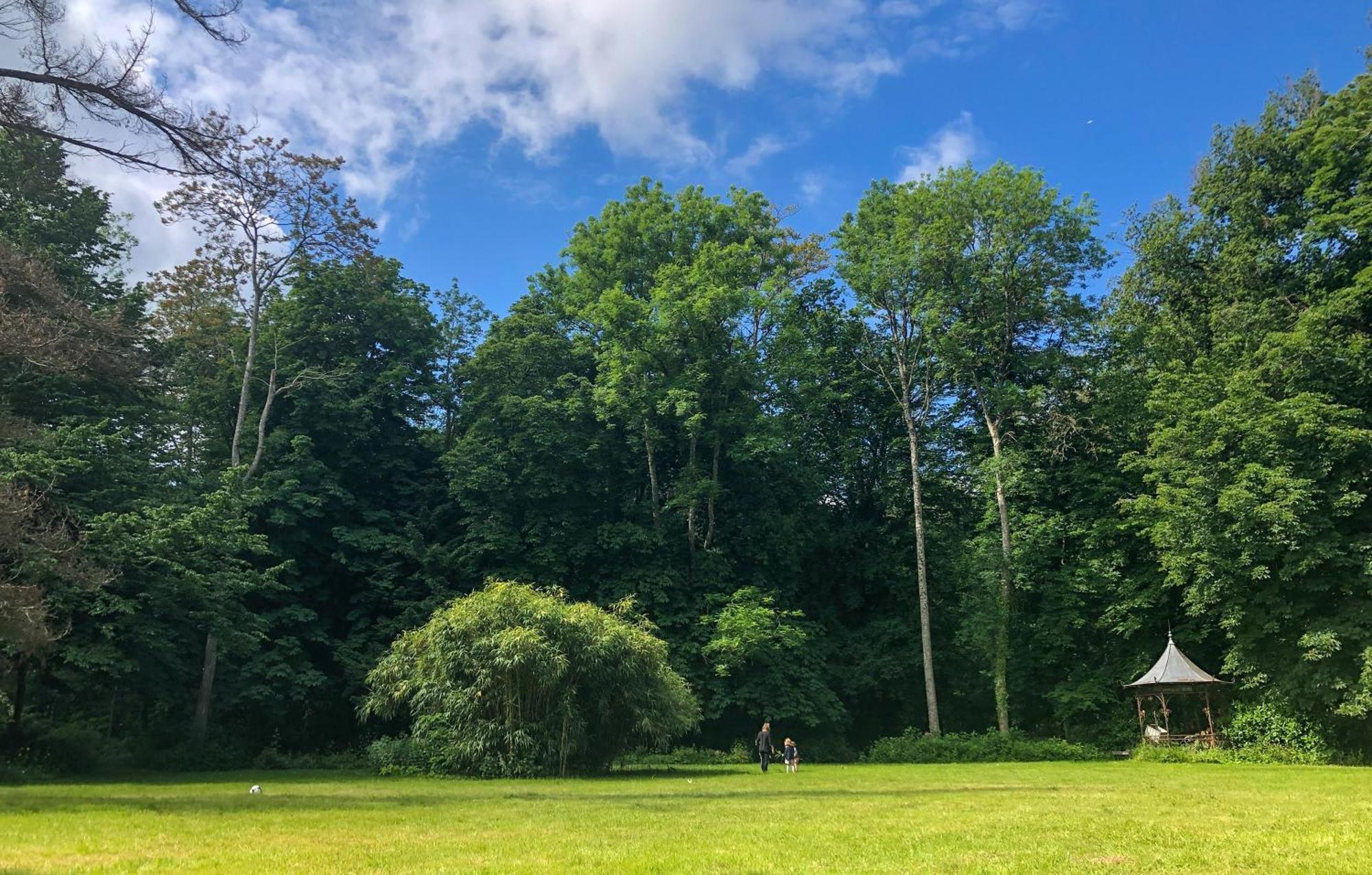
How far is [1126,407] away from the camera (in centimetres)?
3269

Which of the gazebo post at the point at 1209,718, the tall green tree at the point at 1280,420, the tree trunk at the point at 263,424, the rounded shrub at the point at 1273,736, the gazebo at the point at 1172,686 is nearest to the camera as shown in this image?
the tall green tree at the point at 1280,420

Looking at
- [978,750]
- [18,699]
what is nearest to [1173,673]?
[978,750]

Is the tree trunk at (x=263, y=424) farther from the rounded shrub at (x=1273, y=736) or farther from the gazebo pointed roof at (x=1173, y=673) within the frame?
the rounded shrub at (x=1273, y=736)

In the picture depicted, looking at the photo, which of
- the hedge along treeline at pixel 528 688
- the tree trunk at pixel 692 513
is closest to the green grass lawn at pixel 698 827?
the hedge along treeline at pixel 528 688

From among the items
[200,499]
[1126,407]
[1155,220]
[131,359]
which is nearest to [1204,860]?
[131,359]

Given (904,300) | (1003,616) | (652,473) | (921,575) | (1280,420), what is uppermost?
(904,300)

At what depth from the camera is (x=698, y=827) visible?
1034 cm

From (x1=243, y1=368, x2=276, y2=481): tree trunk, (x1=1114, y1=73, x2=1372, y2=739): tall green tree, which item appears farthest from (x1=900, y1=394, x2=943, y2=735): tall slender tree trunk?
(x1=243, y1=368, x2=276, y2=481): tree trunk

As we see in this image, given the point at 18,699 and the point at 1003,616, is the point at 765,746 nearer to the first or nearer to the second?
the point at 1003,616

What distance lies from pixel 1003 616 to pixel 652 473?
14.2 metres

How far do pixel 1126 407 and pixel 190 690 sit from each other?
111ft

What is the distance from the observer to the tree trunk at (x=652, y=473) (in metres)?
34.1

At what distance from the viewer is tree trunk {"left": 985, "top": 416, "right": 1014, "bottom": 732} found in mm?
31406

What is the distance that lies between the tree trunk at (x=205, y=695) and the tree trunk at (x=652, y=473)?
15434mm
